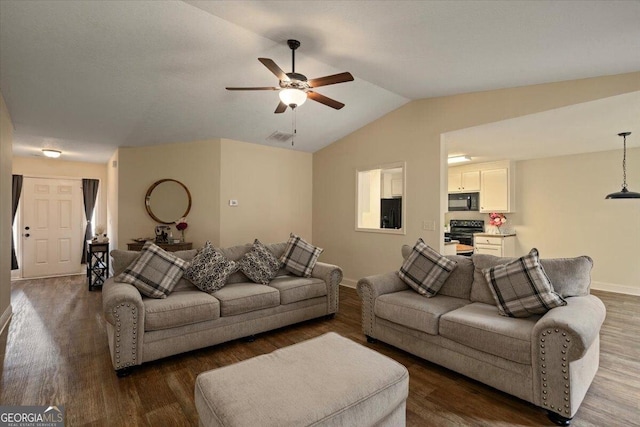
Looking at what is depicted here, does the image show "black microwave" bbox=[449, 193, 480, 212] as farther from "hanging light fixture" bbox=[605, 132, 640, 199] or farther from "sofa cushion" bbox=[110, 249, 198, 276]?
"sofa cushion" bbox=[110, 249, 198, 276]

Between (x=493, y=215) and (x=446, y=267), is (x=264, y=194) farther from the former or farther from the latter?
(x=493, y=215)

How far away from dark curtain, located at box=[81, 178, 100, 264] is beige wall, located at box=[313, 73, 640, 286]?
195 inches

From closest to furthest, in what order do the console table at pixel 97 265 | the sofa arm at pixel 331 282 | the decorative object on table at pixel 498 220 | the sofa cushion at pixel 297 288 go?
the sofa cushion at pixel 297 288 → the sofa arm at pixel 331 282 → the console table at pixel 97 265 → the decorative object on table at pixel 498 220

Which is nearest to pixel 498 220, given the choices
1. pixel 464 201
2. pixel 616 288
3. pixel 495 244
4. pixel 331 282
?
pixel 495 244

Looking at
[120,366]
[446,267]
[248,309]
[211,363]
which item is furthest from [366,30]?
[120,366]

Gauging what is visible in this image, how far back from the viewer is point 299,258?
3.91m

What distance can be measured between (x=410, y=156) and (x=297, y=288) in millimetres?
2595

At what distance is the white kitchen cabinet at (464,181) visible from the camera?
6453 millimetres

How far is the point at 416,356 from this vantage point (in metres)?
2.82

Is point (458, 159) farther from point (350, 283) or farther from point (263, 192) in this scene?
Answer: point (263, 192)

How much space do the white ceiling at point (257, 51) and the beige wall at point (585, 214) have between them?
1.78 m

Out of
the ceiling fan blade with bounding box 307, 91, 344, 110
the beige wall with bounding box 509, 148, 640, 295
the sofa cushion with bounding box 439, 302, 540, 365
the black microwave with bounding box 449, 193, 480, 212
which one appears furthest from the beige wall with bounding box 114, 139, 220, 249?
the beige wall with bounding box 509, 148, 640, 295

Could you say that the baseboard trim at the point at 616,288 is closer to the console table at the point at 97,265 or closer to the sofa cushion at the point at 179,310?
the sofa cushion at the point at 179,310

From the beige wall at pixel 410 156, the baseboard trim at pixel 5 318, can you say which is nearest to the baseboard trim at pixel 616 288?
the beige wall at pixel 410 156
